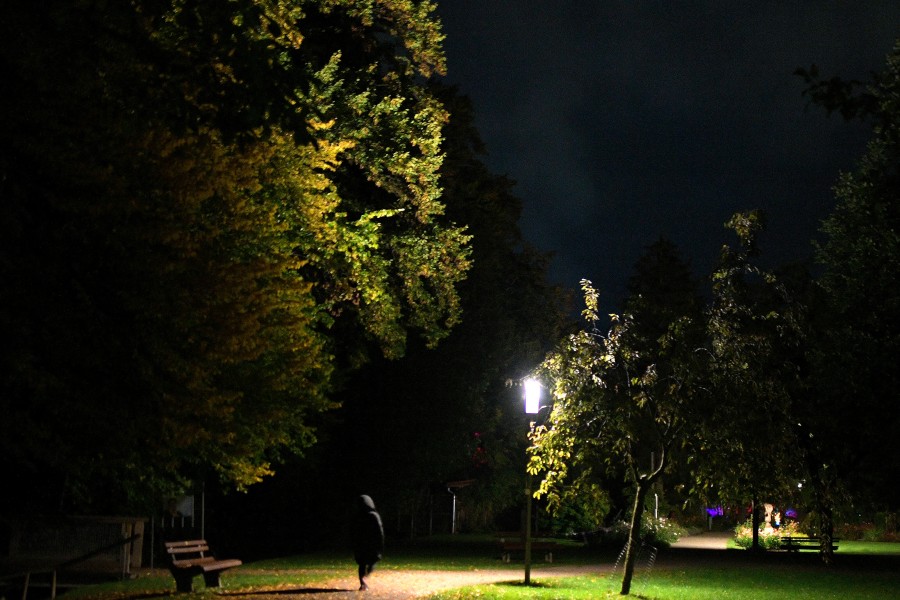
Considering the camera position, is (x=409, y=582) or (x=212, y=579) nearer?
(x=212, y=579)

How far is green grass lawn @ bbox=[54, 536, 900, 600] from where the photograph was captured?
1845 cm

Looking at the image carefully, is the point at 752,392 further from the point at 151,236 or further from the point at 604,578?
the point at 151,236

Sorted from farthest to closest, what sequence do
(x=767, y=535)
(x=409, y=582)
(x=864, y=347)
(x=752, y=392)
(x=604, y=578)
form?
(x=767, y=535) < (x=864, y=347) < (x=604, y=578) < (x=409, y=582) < (x=752, y=392)

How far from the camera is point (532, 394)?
18953 millimetres

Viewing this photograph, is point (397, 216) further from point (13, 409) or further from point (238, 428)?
point (13, 409)

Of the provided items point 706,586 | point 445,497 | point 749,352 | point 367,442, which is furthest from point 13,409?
point 445,497

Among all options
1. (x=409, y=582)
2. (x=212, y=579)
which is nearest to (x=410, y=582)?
(x=409, y=582)

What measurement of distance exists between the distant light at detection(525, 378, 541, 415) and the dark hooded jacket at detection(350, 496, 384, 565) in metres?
3.08

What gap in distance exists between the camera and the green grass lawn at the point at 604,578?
60.5ft

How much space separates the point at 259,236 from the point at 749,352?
737 cm

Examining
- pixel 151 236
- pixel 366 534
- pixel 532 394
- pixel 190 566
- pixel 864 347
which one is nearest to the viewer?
pixel 151 236

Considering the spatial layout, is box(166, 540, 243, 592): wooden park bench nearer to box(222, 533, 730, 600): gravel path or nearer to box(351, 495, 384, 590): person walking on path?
box(222, 533, 730, 600): gravel path

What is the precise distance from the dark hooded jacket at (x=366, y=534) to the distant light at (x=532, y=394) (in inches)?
121

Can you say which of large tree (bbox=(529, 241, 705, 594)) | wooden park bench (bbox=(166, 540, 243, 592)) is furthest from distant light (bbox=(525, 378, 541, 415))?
wooden park bench (bbox=(166, 540, 243, 592))
